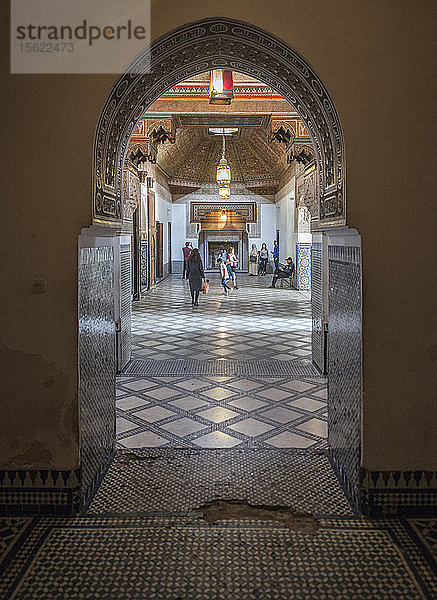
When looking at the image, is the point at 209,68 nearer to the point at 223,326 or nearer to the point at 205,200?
the point at 223,326

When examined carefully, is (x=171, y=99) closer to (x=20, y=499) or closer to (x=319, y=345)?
(x=319, y=345)

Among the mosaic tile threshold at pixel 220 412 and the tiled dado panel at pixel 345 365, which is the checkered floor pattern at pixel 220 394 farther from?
the tiled dado panel at pixel 345 365

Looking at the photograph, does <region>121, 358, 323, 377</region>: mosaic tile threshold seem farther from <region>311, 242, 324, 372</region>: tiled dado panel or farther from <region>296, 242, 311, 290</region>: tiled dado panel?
<region>296, 242, 311, 290</region>: tiled dado panel

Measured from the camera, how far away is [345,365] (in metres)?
2.89

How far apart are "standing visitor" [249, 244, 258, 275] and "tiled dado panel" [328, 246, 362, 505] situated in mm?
13893

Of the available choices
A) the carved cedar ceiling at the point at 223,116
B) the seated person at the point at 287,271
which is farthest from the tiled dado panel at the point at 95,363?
the seated person at the point at 287,271

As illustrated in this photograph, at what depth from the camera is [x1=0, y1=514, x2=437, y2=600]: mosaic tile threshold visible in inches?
77.1

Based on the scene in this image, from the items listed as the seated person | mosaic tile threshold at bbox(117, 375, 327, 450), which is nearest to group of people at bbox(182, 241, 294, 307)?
the seated person

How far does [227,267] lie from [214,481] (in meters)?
9.83

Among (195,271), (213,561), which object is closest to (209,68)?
(213,561)

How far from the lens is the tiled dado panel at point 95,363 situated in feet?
8.69

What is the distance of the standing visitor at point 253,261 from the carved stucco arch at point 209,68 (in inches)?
550

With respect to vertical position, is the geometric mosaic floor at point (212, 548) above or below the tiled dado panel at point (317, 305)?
below

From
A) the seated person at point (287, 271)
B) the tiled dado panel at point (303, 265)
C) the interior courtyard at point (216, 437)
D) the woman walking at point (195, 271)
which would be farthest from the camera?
the seated person at point (287, 271)
